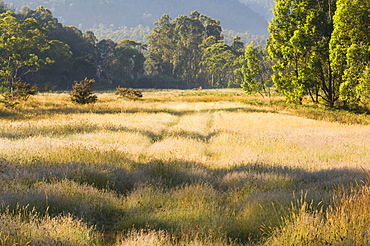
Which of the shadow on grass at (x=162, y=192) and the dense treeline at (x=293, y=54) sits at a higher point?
the dense treeline at (x=293, y=54)

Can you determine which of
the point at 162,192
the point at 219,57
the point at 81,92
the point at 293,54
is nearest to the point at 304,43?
the point at 293,54

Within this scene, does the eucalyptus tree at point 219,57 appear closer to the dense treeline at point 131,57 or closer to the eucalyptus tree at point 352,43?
the dense treeline at point 131,57

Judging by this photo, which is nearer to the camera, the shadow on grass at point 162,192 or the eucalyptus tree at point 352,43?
the shadow on grass at point 162,192

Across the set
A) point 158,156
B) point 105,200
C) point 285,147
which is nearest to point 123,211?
point 105,200

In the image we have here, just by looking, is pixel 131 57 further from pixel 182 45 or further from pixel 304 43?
pixel 304 43

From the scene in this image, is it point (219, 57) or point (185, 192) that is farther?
point (219, 57)

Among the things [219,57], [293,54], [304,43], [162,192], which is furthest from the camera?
[219,57]

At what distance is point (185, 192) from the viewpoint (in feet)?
17.6

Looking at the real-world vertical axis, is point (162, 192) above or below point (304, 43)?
below

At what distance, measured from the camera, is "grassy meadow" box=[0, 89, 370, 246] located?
3.61 m

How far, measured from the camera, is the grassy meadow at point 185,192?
3609 millimetres

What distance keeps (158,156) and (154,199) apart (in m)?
3.42

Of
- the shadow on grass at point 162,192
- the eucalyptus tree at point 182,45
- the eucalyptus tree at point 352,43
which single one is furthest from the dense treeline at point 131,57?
the shadow on grass at point 162,192

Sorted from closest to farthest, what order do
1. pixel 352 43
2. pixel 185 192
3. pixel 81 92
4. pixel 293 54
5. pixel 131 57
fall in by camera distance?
pixel 185 192 < pixel 352 43 < pixel 81 92 < pixel 293 54 < pixel 131 57
